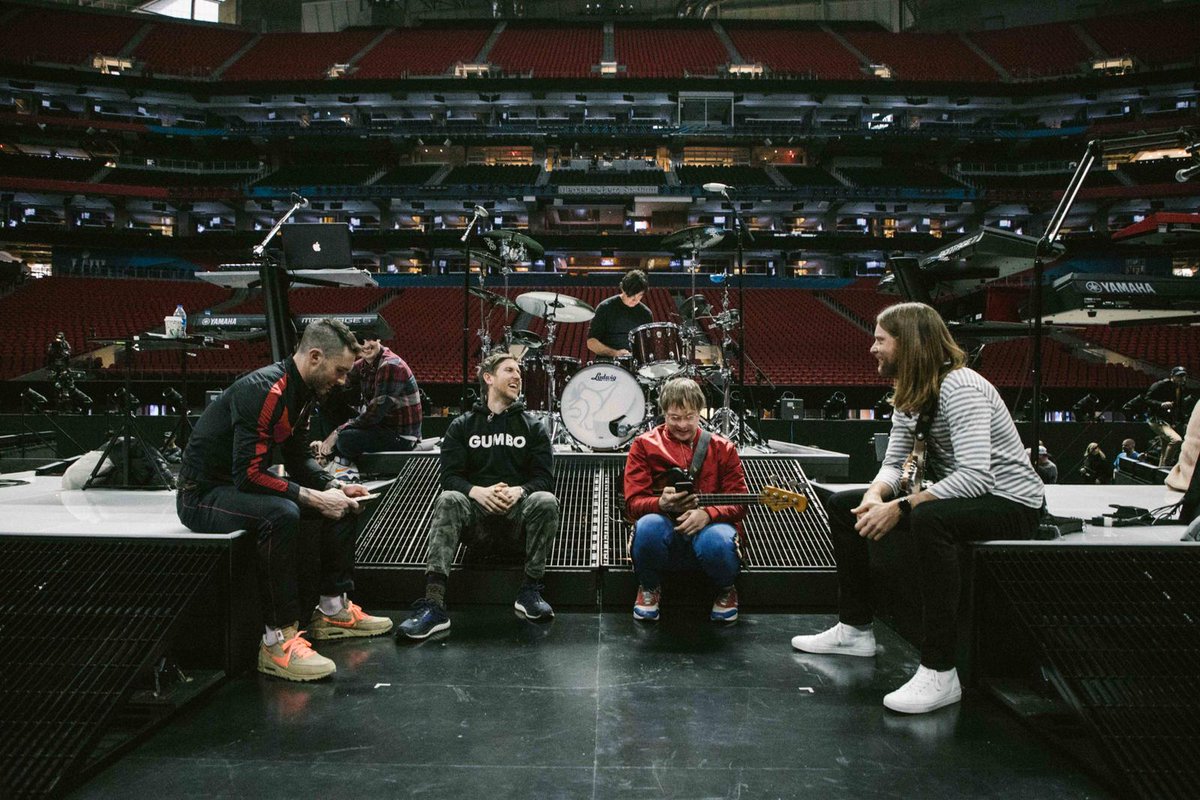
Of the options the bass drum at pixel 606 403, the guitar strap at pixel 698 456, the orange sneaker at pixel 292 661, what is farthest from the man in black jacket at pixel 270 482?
the bass drum at pixel 606 403

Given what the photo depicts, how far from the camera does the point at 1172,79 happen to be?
896 inches

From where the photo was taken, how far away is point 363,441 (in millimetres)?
4789

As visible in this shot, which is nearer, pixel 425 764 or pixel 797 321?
pixel 425 764

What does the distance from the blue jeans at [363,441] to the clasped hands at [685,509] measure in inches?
97.8

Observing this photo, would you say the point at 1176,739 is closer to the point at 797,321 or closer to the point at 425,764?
the point at 425,764

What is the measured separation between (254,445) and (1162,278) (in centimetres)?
485

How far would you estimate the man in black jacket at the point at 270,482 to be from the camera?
8.73 feet

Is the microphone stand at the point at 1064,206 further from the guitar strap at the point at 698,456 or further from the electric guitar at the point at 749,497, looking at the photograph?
the guitar strap at the point at 698,456

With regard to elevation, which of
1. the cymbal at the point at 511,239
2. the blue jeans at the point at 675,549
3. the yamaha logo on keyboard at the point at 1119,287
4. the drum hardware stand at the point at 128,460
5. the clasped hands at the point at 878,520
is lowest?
the blue jeans at the point at 675,549

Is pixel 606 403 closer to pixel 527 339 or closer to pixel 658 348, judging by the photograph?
pixel 658 348

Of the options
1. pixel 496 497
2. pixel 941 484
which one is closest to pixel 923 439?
pixel 941 484

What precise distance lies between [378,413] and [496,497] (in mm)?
1881

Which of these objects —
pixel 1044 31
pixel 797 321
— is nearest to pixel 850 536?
pixel 797 321

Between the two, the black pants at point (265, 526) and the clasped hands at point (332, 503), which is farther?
the clasped hands at point (332, 503)
